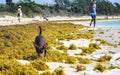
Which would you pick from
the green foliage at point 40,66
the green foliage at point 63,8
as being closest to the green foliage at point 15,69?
the green foliage at point 40,66

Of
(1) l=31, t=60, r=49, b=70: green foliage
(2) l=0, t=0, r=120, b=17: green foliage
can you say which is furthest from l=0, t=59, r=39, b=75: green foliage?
(2) l=0, t=0, r=120, b=17: green foliage

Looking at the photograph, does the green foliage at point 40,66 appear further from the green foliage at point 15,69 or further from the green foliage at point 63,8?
the green foliage at point 63,8

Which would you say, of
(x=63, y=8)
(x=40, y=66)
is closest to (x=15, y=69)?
(x=40, y=66)

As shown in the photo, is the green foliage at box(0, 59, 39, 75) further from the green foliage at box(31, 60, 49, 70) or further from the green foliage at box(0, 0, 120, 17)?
the green foliage at box(0, 0, 120, 17)

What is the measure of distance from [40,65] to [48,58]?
1.79 metres

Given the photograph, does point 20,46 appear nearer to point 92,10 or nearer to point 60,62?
point 60,62

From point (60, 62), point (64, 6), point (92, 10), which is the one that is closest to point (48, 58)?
point (60, 62)

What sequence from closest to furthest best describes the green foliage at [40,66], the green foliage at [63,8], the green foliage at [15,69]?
the green foliage at [15,69]
the green foliage at [40,66]
the green foliage at [63,8]

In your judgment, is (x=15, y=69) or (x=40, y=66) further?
(x=40, y=66)

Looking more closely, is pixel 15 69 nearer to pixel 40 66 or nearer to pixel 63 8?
pixel 40 66

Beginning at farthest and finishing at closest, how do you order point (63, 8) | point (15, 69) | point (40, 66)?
point (63, 8) → point (40, 66) → point (15, 69)

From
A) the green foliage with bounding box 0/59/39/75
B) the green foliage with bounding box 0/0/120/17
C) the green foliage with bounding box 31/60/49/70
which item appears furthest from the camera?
the green foliage with bounding box 0/0/120/17

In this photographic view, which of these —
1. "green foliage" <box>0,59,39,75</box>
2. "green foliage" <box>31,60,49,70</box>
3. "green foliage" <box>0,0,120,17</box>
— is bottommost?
"green foliage" <box>0,0,120,17</box>

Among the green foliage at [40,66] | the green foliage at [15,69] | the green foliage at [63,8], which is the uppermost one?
the green foliage at [15,69]
